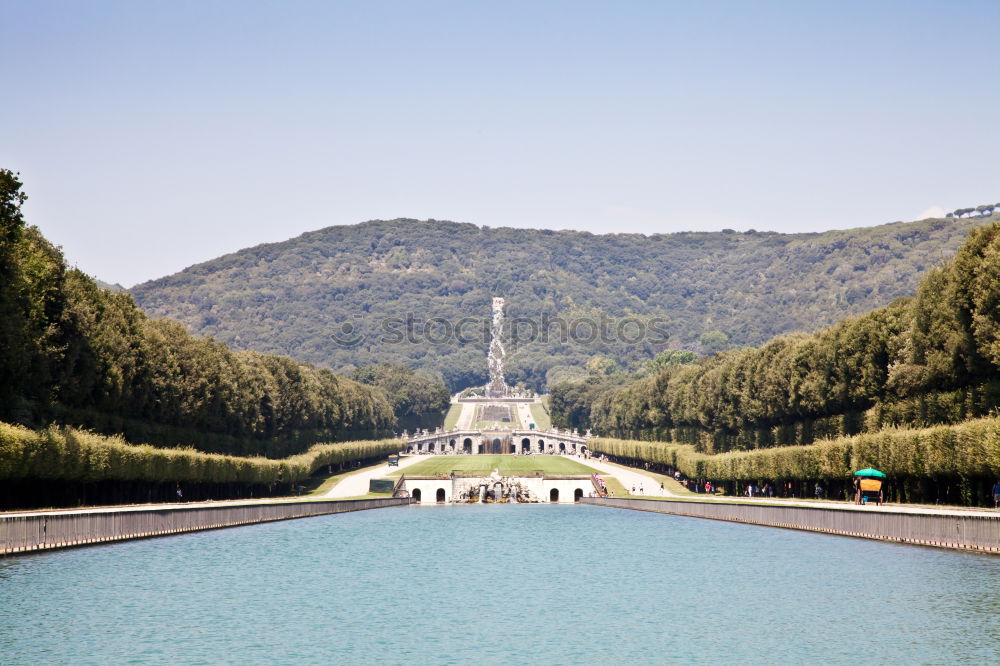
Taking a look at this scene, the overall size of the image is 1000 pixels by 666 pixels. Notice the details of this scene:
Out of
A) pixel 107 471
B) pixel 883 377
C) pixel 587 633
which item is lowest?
pixel 587 633

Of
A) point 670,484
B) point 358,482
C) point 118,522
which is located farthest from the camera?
point 358,482

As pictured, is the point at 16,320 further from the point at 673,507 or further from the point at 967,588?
the point at 673,507

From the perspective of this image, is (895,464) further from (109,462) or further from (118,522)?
(109,462)

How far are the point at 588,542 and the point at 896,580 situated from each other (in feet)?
96.0

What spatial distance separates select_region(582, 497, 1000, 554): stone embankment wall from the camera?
4938 centimetres

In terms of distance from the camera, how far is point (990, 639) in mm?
36688

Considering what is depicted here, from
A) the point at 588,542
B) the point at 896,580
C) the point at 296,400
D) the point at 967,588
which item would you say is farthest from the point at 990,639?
the point at 296,400

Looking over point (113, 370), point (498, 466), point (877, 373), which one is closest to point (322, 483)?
point (498, 466)

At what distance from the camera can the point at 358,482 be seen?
138500mm

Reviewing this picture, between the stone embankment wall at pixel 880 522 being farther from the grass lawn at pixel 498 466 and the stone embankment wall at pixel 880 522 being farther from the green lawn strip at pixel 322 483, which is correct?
the grass lawn at pixel 498 466

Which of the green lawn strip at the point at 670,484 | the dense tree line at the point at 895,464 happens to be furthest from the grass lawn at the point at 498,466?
the dense tree line at the point at 895,464

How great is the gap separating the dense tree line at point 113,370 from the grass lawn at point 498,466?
83.4 feet

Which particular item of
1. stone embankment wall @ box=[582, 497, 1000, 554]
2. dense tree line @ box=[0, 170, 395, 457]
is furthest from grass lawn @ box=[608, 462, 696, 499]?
dense tree line @ box=[0, 170, 395, 457]

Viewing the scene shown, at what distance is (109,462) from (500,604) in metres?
31.6
